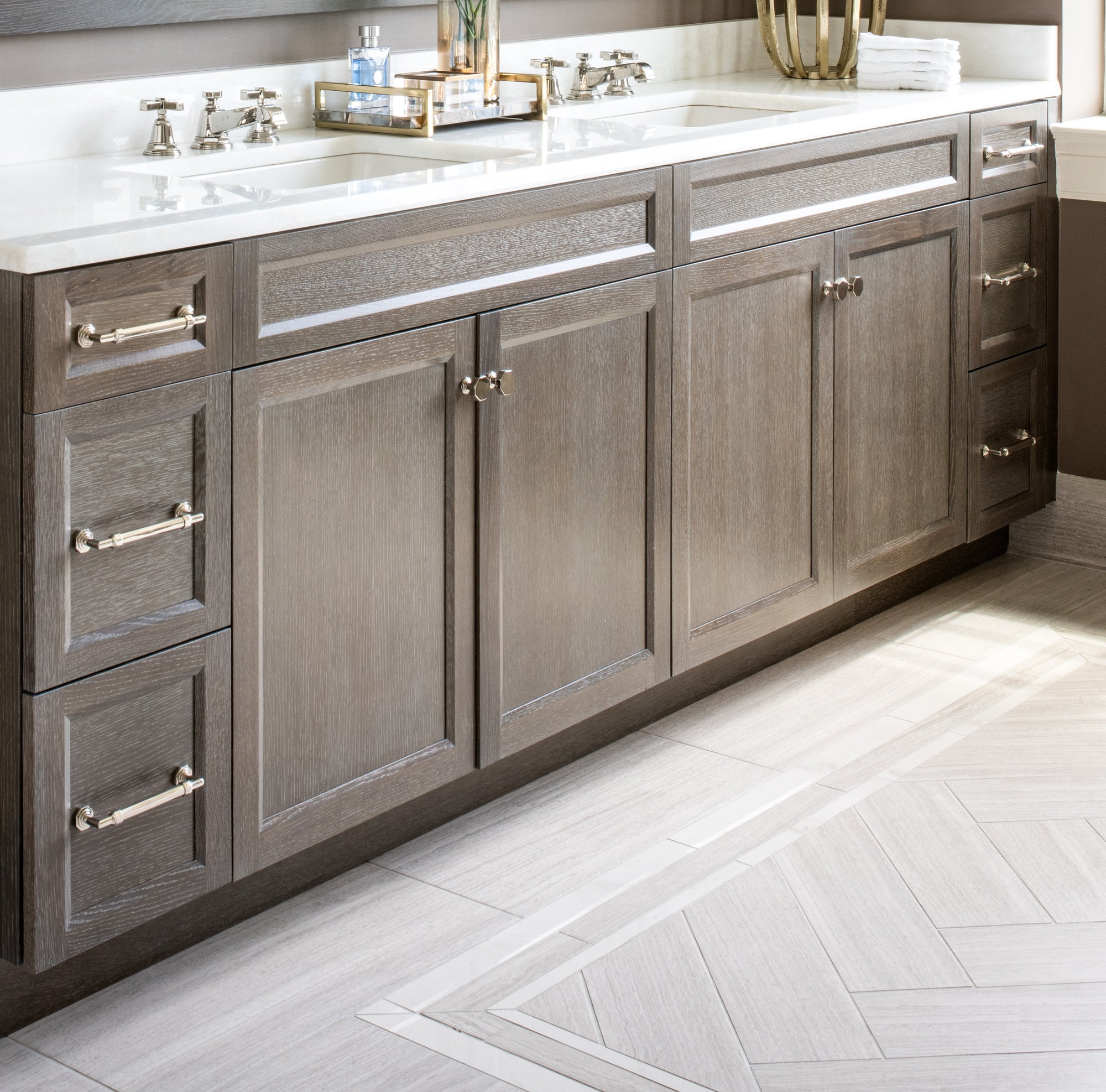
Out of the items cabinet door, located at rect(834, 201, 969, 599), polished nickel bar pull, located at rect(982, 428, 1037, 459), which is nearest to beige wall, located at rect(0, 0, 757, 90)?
cabinet door, located at rect(834, 201, 969, 599)

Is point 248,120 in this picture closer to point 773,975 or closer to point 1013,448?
point 773,975

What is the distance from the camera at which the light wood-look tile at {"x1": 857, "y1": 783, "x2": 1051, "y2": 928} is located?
6.67ft

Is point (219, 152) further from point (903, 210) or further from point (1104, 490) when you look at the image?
point (1104, 490)

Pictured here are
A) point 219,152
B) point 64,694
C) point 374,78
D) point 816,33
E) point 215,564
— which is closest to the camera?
point 64,694

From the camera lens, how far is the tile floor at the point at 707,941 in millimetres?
1730

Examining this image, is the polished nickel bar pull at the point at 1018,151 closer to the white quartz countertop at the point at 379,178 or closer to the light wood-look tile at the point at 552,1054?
the white quartz countertop at the point at 379,178

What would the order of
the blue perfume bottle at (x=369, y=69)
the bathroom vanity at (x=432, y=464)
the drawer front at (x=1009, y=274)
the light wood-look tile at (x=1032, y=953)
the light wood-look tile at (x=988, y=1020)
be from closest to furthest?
the bathroom vanity at (x=432, y=464) → the light wood-look tile at (x=988, y=1020) → the light wood-look tile at (x=1032, y=953) → the blue perfume bottle at (x=369, y=69) → the drawer front at (x=1009, y=274)

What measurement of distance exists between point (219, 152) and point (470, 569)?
693 millimetres

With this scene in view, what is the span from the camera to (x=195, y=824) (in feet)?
5.93

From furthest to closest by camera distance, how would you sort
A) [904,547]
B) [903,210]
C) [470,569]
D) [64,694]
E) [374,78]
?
[904,547]
[903,210]
[374,78]
[470,569]
[64,694]

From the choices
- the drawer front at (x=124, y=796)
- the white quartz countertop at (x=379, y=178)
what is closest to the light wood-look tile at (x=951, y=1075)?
the drawer front at (x=124, y=796)

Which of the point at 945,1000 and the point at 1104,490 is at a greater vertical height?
the point at 1104,490

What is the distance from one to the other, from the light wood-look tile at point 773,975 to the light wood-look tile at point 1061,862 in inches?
Result: 12.7

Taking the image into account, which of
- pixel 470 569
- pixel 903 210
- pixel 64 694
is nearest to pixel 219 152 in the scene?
pixel 470 569
